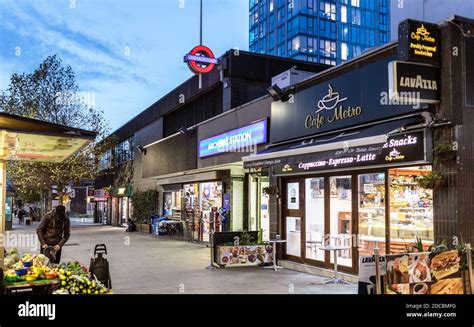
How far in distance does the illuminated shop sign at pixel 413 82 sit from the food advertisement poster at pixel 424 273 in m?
2.86

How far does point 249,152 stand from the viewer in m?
14.2

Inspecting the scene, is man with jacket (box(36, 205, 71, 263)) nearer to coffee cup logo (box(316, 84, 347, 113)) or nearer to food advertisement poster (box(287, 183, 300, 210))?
food advertisement poster (box(287, 183, 300, 210))

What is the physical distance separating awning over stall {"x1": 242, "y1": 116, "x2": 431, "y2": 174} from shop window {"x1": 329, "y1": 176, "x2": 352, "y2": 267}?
759mm

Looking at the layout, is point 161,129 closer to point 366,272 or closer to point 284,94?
point 284,94

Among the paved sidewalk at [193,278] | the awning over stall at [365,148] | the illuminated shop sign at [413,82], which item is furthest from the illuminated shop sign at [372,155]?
the paved sidewalk at [193,278]

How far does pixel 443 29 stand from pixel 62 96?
78.2 ft

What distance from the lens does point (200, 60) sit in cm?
1828

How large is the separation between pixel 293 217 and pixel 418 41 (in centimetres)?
589

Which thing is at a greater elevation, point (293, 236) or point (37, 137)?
point (37, 137)

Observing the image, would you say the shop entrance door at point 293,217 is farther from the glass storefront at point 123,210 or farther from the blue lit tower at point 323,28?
the blue lit tower at point 323,28

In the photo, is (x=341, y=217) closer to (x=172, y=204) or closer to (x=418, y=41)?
(x=418, y=41)

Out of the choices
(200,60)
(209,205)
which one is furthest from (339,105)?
(209,205)
